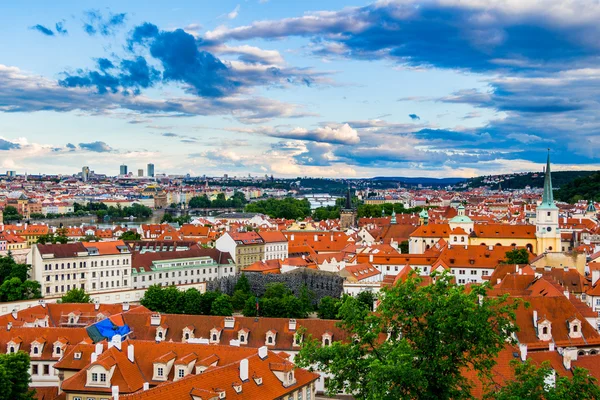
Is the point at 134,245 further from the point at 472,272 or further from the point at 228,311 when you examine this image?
the point at 472,272

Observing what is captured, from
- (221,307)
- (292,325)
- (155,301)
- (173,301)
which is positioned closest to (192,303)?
(173,301)

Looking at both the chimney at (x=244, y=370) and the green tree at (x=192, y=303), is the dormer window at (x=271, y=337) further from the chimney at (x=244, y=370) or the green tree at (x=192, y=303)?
the green tree at (x=192, y=303)

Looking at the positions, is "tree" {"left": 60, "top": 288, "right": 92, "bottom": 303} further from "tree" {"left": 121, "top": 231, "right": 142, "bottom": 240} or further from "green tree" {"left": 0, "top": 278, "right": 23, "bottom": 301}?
"tree" {"left": 121, "top": 231, "right": 142, "bottom": 240}

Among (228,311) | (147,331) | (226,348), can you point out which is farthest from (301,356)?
(228,311)

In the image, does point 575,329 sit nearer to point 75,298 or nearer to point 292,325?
point 292,325

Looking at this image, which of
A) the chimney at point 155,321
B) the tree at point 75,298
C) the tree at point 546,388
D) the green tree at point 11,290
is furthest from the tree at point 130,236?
the tree at point 546,388
